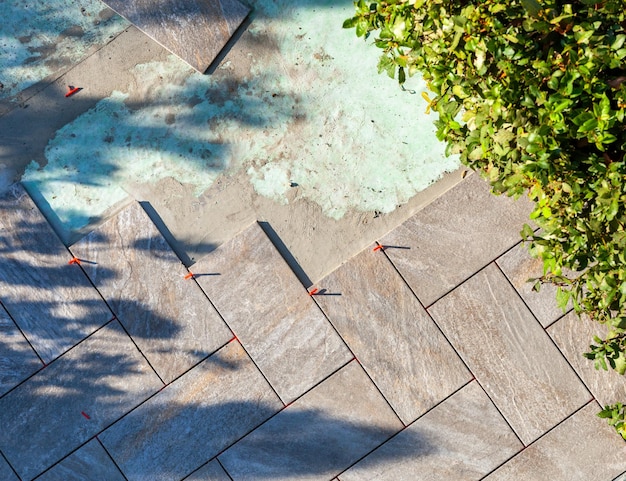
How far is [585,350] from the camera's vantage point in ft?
14.0

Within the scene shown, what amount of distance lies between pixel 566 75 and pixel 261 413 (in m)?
2.91

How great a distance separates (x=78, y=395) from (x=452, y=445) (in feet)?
8.60

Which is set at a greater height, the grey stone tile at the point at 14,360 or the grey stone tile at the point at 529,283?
the grey stone tile at the point at 529,283

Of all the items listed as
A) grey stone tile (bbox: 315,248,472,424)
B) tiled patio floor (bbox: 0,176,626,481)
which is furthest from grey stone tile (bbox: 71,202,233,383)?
grey stone tile (bbox: 315,248,472,424)

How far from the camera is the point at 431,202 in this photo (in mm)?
4289

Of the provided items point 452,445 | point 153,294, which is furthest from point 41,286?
point 452,445

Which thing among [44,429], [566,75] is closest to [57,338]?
[44,429]

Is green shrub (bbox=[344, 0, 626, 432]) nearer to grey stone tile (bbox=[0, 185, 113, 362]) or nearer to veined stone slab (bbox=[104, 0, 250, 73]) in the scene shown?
veined stone slab (bbox=[104, 0, 250, 73])

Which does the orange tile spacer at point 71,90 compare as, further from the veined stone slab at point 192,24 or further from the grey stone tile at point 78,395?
the grey stone tile at point 78,395

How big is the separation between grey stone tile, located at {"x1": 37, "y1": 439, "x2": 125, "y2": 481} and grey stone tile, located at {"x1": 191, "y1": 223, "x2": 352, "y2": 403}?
1264 millimetres

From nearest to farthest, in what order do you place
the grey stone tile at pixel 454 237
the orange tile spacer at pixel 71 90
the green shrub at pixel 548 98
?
1. the green shrub at pixel 548 98
2. the grey stone tile at pixel 454 237
3. the orange tile spacer at pixel 71 90

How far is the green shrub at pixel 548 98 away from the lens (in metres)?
2.71

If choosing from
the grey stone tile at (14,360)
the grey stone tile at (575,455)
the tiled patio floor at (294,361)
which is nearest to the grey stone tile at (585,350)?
the tiled patio floor at (294,361)

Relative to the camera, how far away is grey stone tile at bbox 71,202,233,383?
4316 millimetres
